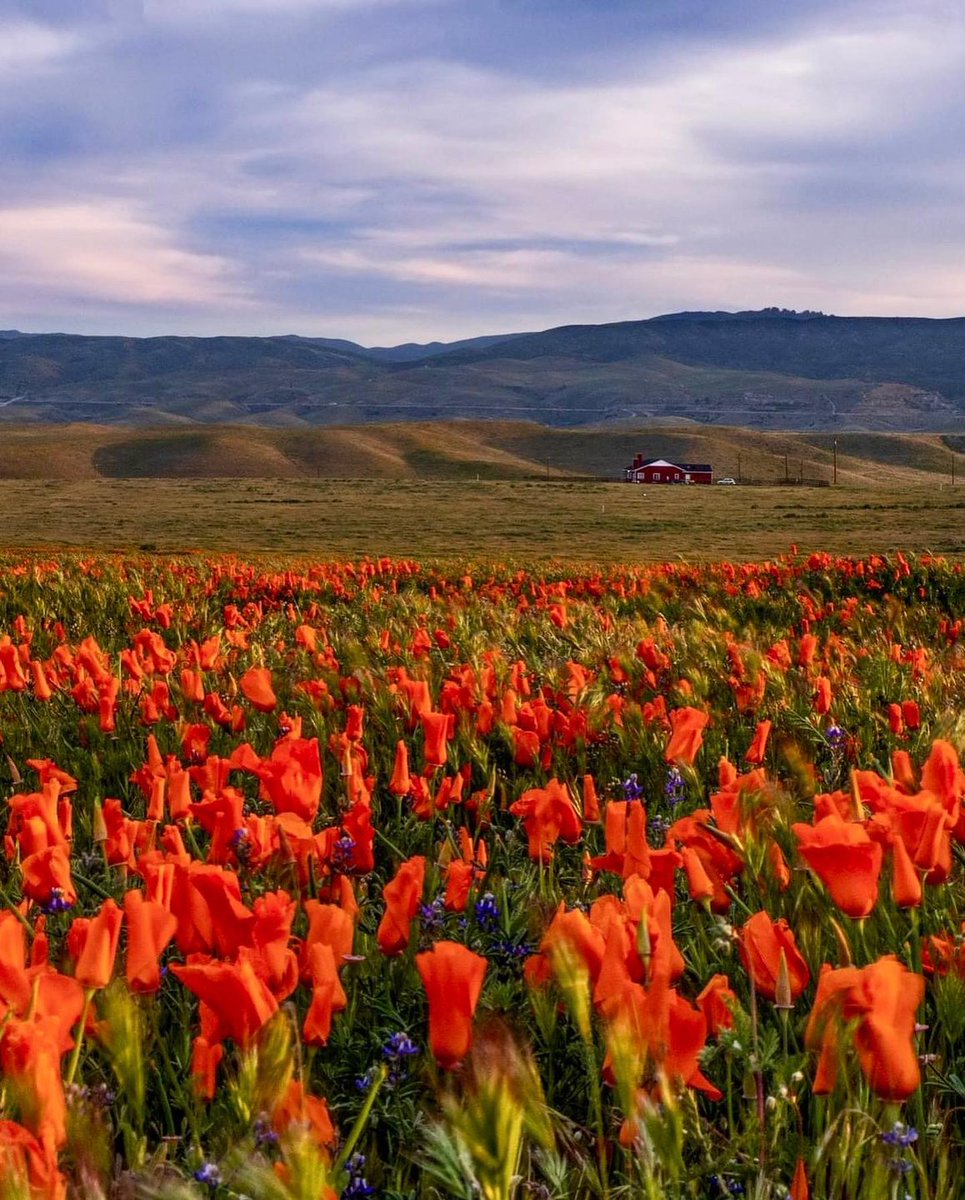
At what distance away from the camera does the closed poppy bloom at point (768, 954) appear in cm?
153

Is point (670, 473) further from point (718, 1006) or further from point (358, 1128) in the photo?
point (358, 1128)

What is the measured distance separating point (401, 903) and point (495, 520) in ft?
165

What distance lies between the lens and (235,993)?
4.44ft

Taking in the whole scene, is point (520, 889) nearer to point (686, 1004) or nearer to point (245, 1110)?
point (686, 1004)

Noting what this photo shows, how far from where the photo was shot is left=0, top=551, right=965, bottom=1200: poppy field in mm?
1239

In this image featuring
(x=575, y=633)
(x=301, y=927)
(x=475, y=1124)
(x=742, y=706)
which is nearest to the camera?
(x=475, y=1124)

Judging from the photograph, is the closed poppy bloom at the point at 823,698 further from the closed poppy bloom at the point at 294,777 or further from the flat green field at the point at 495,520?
the flat green field at the point at 495,520

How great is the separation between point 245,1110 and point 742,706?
317cm

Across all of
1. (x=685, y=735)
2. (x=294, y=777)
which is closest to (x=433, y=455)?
(x=685, y=735)

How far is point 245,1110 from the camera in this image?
1.25 m

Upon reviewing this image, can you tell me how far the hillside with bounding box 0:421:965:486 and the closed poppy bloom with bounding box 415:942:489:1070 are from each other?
130 metres

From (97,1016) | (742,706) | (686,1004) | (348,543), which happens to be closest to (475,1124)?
(686,1004)

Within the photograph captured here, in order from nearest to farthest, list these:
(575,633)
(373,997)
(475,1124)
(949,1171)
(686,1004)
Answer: (475,1124) → (686,1004) → (949,1171) → (373,997) → (575,633)

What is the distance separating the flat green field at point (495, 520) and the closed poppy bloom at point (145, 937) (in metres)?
27.3
